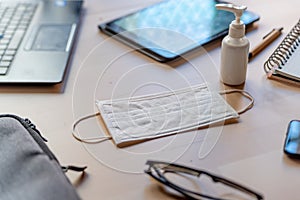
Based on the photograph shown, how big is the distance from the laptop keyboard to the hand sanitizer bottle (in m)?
0.40

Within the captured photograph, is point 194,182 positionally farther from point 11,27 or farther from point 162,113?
point 11,27

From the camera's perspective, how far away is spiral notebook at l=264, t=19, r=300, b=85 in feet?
3.02

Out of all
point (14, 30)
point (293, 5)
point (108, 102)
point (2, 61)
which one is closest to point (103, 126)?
point (108, 102)

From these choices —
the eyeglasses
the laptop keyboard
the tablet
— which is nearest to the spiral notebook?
the tablet

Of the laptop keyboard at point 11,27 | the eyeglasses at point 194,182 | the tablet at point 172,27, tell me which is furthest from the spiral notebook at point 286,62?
the laptop keyboard at point 11,27

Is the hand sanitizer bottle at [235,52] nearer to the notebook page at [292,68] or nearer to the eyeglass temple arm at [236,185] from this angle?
the notebook page at [292,68]

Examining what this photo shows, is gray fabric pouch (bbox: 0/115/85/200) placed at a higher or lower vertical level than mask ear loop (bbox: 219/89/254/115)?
lower

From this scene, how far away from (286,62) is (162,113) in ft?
0.87

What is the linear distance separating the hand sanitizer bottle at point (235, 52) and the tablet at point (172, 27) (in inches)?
4.6

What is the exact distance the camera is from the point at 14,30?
3.62 ft

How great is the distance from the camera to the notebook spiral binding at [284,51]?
95 cm

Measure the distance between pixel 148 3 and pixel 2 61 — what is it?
384 millimetres

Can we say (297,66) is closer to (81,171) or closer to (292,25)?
(292,25)

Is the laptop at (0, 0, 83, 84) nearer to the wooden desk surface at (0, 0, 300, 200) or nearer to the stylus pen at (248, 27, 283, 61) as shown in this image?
the wooden desk surface at (0, 0, 300, 200)
